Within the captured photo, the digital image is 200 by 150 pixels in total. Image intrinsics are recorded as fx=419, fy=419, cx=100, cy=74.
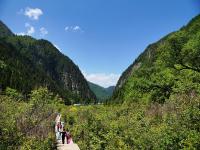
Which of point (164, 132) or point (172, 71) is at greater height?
point (172, 71)

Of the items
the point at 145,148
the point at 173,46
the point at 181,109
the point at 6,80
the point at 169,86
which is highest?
the point at 6,80

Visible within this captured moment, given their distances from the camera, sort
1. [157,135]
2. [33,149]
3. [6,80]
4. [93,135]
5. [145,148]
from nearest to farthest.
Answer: [157,135], [145,148], [33,149], [93,135], [6,80]

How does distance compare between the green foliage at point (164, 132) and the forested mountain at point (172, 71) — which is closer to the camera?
the green foliage at point (164, 132)

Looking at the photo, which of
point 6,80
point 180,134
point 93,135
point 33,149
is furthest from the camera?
point 6,80

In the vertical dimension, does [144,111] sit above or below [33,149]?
Result: above

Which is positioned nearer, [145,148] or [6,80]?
[145,148]

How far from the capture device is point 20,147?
72.9 feet

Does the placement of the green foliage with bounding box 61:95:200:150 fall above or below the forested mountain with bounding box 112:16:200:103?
below

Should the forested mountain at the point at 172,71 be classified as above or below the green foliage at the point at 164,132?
above

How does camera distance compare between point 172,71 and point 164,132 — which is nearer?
point 164,132

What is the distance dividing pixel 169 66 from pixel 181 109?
13121 mm

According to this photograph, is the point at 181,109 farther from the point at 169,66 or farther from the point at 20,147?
the point at 169,66

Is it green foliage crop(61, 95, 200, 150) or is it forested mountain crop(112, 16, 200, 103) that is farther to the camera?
forested mountain crop(112, 16, 200, 103)

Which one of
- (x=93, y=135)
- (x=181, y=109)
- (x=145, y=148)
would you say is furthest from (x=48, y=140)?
(x=181, y=109)
